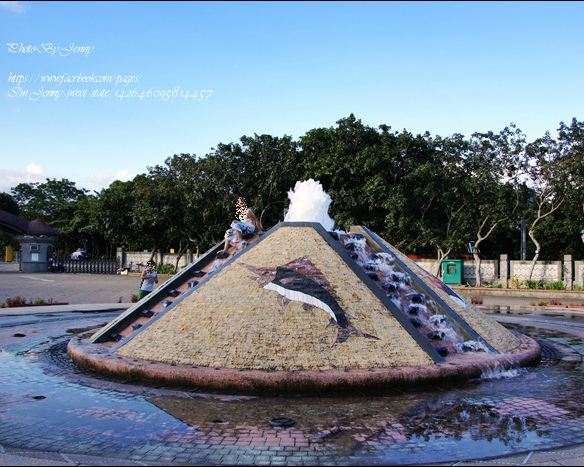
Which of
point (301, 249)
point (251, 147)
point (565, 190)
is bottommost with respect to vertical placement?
point (301, 249)

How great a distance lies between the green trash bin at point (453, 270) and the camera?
3428 cm

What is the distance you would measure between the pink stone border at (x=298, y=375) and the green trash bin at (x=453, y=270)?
2669cm

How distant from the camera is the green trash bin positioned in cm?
3428

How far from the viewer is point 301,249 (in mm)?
10039

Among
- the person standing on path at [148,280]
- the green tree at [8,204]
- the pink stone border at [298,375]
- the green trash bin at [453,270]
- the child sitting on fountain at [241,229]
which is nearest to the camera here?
the pink stone border at [298,375]

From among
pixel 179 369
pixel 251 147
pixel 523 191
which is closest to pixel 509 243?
pixel 523 191

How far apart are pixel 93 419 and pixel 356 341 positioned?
3811 millimetres

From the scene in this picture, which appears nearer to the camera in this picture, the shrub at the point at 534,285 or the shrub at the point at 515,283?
the shrub at the point at 534,285

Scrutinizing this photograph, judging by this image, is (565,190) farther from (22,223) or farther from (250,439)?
(22,223)

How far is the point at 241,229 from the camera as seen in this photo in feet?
38.8

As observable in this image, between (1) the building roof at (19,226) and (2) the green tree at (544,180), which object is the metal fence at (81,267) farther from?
(2) the green tree at (544,180)

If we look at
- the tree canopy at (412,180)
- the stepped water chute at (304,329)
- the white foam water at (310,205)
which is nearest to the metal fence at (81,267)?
the tree canopy at (412,180)

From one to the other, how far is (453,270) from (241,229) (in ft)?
83.9

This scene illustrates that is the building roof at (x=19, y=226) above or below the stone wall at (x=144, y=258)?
above
